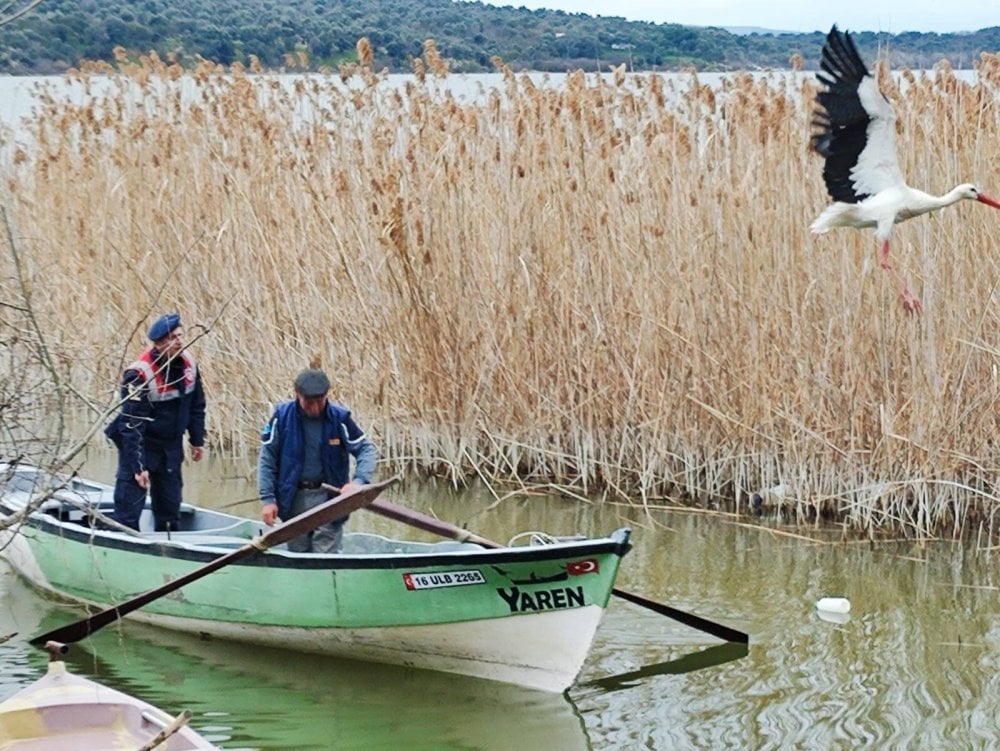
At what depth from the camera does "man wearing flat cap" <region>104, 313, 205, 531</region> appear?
8.43 meters

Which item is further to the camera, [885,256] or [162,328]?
[885,256]

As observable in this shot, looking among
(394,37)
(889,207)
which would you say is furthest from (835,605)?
(394,37)

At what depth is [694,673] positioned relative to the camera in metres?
7.73

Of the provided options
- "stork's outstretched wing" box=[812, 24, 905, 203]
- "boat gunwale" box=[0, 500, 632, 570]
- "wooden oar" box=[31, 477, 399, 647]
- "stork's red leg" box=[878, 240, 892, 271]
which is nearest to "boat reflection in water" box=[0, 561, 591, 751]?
"wooden oar" box=[31, 477, 399, 647]

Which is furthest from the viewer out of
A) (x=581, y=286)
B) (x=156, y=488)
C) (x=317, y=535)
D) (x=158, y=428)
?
(x=581, y=286)

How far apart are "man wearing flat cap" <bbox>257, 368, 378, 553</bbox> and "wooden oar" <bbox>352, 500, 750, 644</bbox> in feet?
1.09

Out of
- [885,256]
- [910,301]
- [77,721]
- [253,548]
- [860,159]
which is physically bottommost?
[253,548]

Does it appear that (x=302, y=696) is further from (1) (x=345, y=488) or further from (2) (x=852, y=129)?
(2) (x=852, y=129)

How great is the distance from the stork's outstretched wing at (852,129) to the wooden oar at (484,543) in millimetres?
2432

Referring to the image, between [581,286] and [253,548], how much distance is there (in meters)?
3.41

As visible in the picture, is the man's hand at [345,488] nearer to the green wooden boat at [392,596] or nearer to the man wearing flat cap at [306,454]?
the man wearing flat cap at [306,454]

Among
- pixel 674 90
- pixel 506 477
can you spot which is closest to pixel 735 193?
pixel 674 90

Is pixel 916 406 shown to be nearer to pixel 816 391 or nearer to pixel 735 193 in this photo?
pixel 816 391

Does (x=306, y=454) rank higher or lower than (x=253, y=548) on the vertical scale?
higher
